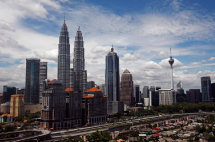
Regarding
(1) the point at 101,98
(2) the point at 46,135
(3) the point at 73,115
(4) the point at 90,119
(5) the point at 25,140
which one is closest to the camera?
(5) the point at 25,140

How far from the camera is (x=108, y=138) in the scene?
113 metres

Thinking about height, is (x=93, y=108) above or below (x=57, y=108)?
below

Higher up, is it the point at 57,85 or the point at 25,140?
the point at 57,85

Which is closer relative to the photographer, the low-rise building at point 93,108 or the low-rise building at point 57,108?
the low-rise building at point 57,108

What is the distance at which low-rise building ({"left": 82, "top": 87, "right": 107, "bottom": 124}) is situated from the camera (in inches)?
7111

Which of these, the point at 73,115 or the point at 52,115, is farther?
the point at 73,115

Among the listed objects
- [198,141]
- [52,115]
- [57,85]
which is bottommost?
[198,141]

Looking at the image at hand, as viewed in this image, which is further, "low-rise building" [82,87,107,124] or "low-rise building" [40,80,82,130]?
"low-rise building" [82,87,107,124]

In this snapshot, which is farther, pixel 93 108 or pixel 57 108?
pixel 93 108

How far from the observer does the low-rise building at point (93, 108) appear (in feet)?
593

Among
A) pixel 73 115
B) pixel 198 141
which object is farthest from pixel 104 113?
pixel 198 141

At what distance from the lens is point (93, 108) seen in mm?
185000

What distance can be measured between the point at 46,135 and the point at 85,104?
70338 mm

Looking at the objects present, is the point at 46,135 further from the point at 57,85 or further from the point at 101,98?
the point at 101,98
